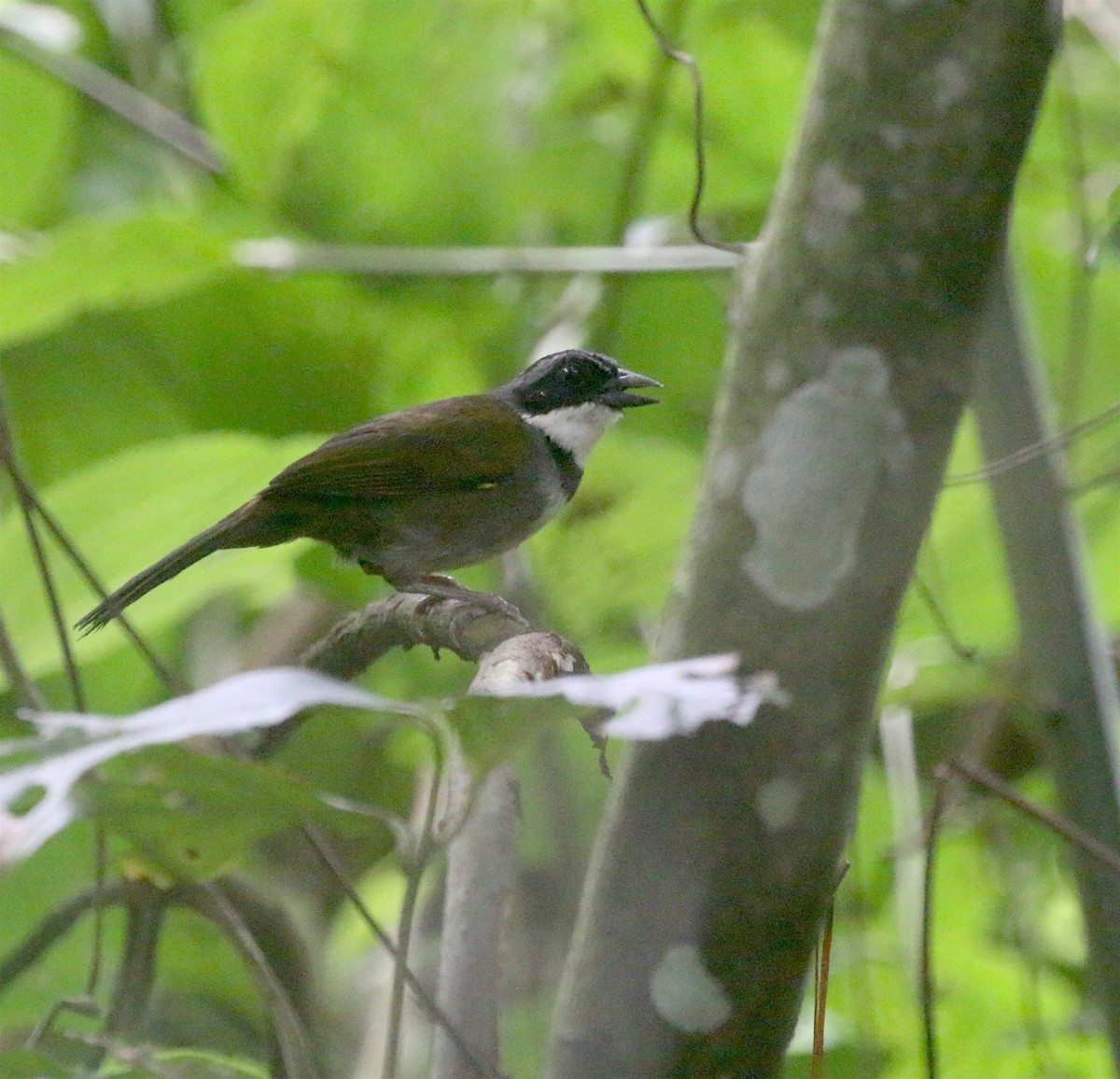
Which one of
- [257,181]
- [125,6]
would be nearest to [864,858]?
[257,181]

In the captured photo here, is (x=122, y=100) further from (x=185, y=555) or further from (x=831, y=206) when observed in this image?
(x=831, y=206)

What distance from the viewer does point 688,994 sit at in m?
1.54

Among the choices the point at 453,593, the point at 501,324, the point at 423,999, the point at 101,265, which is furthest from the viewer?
the point at 501,324

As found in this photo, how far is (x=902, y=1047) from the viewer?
10.4 feet

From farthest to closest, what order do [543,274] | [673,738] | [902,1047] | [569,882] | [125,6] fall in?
[125,6] → [543,274] → [569,882] → [902,1047] → [673,738]

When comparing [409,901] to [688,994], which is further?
[688,994]

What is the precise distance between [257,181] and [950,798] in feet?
7.61

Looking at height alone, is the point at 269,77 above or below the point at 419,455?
above

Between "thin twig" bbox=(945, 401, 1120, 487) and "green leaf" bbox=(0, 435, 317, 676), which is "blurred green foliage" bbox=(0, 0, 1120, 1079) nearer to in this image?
"green leaf" bbox=(0, 435, 317, 676)

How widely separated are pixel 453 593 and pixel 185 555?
585mm

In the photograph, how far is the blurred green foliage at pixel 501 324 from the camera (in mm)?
3223

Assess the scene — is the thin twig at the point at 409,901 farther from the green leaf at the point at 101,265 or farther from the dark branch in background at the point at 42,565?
the green leaf at the point at 101,265

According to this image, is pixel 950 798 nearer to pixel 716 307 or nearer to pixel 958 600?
pixel 958 600

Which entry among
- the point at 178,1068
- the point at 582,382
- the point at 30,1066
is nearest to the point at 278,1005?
the point at 178,1068
